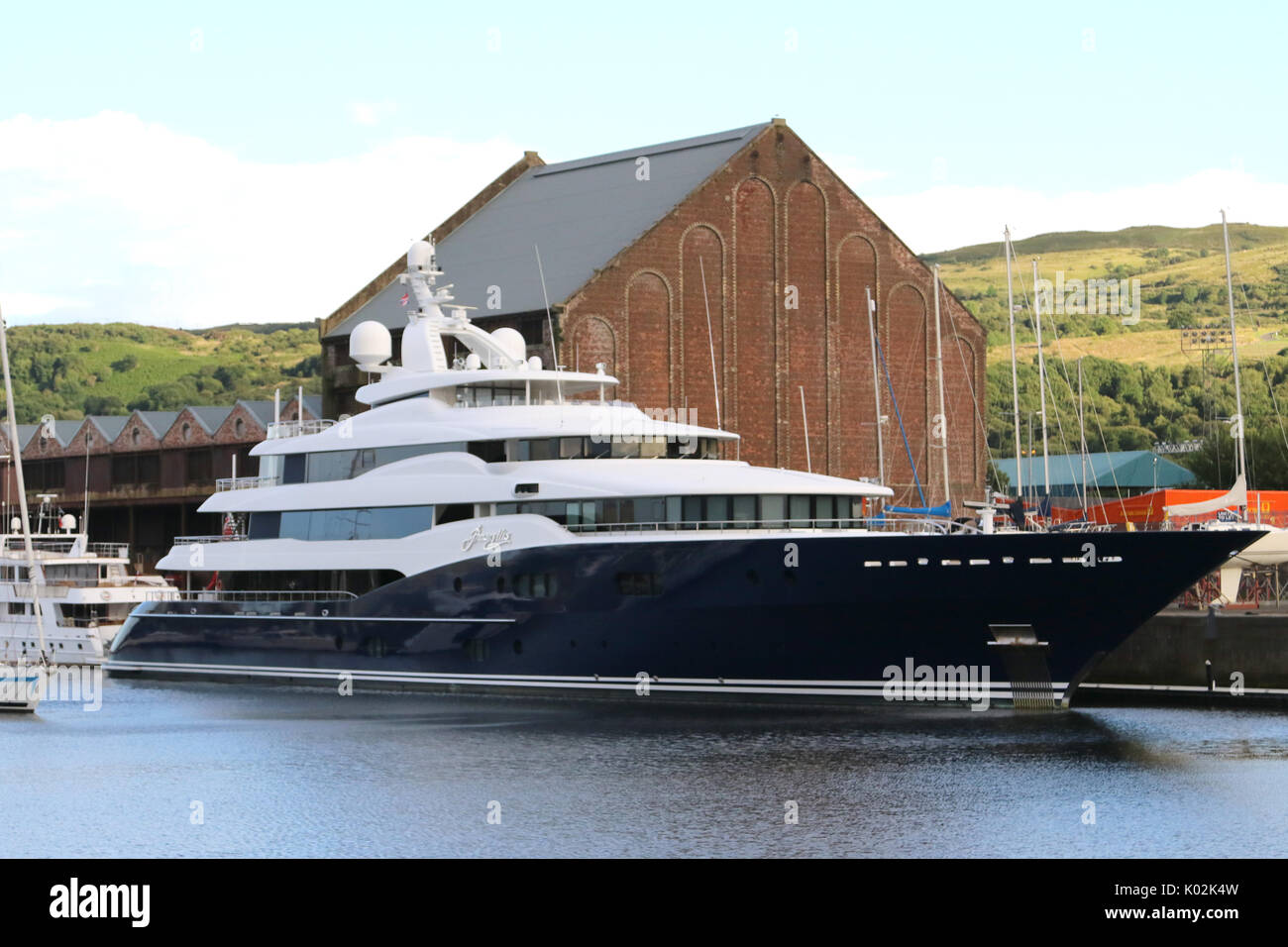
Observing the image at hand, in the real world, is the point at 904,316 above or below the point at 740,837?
above

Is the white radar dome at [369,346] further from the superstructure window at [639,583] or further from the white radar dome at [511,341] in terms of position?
the superstructure window at [639,583]

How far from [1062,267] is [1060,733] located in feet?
567

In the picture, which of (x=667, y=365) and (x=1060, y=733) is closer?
(x=1060, y=733)

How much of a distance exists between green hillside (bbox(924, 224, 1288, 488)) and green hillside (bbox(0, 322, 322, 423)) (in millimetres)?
63463

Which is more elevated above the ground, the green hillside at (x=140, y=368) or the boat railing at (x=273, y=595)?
the green hillside at (x=140, y=368)

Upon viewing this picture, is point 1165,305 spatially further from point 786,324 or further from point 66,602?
point 66,602

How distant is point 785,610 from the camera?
32.3 meters

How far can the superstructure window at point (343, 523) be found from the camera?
3731 centimetres

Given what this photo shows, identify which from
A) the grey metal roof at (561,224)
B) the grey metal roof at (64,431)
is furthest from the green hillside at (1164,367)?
the grey metal roof at (64,431)

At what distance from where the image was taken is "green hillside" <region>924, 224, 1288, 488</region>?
83.6 metres

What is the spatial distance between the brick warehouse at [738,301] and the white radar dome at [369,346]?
17.0 m

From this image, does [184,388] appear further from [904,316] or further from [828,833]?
[828,833]

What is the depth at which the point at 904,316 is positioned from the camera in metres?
69.4
